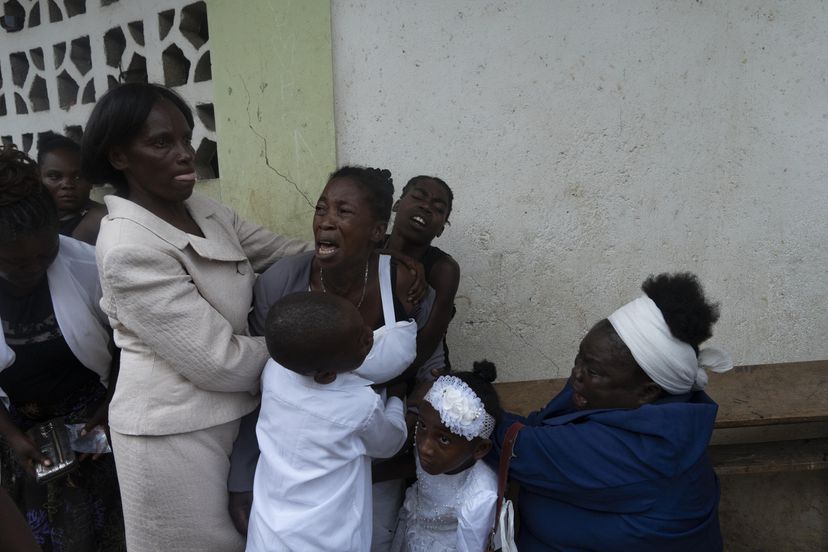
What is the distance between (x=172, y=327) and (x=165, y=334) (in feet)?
0.10

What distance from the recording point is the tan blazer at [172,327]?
177 cm

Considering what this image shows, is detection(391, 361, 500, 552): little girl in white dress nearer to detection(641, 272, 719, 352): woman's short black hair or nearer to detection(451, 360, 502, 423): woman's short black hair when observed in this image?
detection(451, 360, 502, 423): woman's short black hair

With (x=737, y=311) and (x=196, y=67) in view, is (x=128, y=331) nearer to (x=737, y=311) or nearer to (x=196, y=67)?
(x=196, y=67)

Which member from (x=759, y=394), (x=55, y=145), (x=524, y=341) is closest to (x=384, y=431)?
(x=524, y=341)

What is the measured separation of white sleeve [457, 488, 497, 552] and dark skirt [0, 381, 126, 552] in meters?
1.48

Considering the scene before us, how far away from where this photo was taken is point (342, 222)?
2.08m

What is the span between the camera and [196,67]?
3475mm

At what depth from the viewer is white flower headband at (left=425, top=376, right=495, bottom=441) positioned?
6.34ft

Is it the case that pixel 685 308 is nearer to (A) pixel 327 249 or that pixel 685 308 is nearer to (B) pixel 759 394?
(B) pixel 759 394

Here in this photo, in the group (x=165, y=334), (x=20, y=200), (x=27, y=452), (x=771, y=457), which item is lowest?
(x=771, y=457)

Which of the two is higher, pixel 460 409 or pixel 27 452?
pixel 460 409

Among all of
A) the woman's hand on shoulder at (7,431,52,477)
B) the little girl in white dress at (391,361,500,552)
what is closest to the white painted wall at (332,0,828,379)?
the little girl in white dress at (391,361,500,552)

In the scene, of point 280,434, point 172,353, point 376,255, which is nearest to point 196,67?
point 376,255

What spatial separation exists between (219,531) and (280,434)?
449 millimetres
